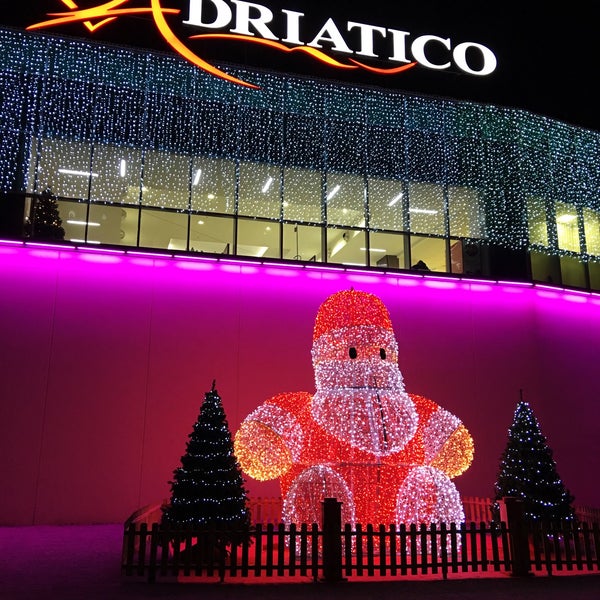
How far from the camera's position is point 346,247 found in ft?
48.5

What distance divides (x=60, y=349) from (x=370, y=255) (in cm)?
696

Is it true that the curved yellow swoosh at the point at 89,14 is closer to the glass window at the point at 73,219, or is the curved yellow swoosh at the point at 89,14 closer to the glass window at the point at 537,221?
Result: the glass window at the point at 73,219

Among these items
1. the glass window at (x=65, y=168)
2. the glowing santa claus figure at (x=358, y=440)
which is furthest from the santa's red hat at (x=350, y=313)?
the glass window at (x=65, y=168)

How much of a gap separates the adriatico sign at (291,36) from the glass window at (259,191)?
6.34ft

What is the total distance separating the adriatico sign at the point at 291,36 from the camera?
1396 cm

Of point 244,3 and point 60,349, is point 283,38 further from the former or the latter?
point 60,349

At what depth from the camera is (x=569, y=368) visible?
1475cm

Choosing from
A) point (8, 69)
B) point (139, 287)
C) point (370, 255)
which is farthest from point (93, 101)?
point (370, 255)

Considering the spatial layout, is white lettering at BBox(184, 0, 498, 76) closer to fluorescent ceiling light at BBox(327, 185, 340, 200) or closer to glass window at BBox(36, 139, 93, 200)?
fluorescent ceiling light at BBox(327, 185, 340, 200)

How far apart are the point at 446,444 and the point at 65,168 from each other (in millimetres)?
9820

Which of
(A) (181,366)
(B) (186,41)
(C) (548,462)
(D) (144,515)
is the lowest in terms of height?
(D) (144,515)

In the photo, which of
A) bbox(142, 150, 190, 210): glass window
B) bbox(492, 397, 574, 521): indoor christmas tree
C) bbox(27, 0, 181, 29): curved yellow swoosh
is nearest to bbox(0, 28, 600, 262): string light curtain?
bbox(142, 150, 190, 210): glass window

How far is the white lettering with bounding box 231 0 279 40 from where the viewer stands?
14.9 m

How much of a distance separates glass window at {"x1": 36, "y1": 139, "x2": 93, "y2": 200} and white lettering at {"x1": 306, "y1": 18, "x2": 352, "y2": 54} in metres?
6.11
